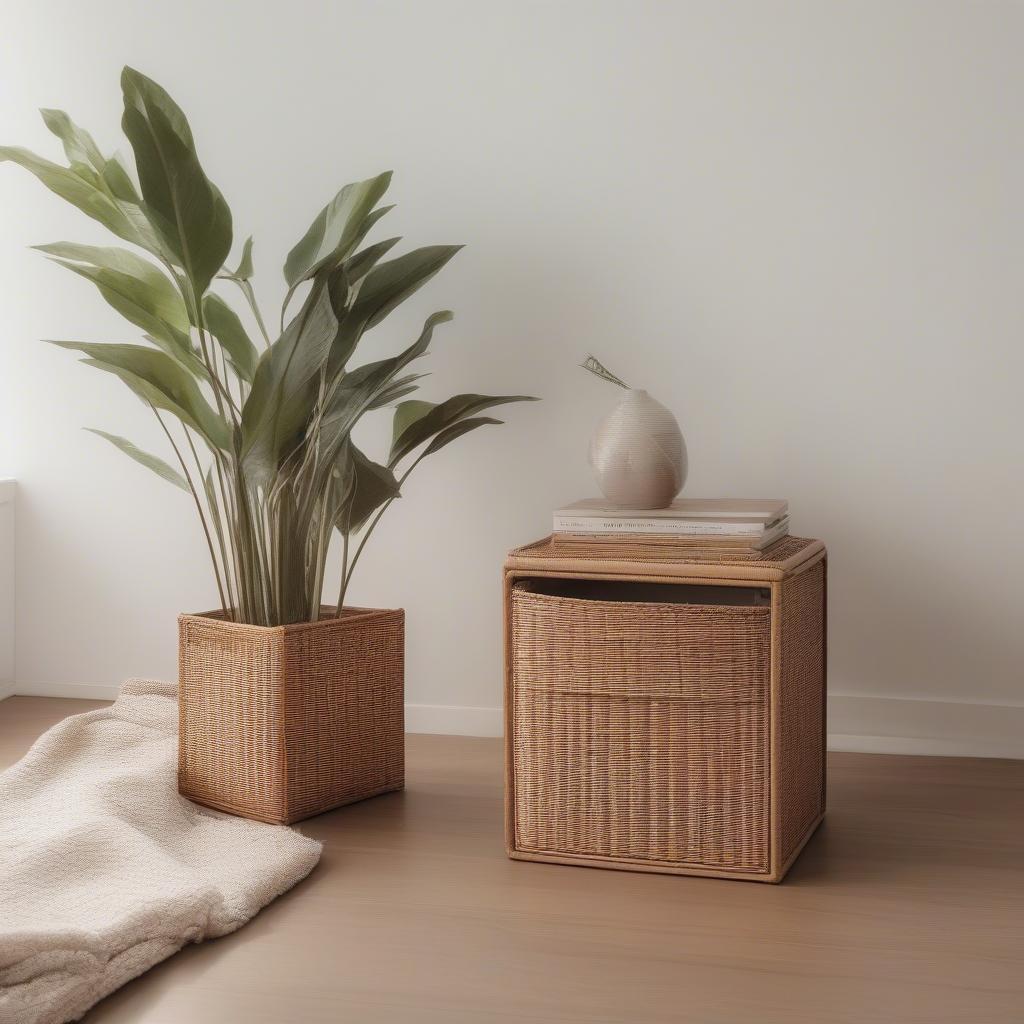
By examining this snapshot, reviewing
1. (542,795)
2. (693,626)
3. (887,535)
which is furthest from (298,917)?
(887,535)

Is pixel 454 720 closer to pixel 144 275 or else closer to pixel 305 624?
pixel 305 624

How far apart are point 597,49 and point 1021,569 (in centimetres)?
118

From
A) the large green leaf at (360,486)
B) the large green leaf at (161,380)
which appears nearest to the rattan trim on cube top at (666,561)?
the large green leaf at (360,486)

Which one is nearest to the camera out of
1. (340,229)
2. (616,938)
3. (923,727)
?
(616,938)

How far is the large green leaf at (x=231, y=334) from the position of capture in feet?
6.04

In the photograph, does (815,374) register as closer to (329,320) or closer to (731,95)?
(731,95)

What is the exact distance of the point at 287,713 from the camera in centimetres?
181

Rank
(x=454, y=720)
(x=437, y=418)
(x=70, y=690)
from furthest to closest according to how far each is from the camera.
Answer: (x=70, y=690) < (x=454, y=720) < (x=437, y=418)

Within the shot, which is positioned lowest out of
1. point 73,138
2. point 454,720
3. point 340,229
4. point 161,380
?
point 454,720

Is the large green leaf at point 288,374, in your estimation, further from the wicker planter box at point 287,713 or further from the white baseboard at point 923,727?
the white baseboard at point 923,727

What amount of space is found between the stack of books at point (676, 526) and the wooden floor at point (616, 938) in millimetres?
443

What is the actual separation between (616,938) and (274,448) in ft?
2.72

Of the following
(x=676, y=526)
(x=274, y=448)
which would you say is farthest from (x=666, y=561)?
(x=274, y=448)

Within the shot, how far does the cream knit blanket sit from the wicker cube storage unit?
0.35 meters
